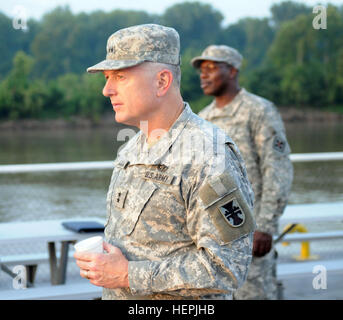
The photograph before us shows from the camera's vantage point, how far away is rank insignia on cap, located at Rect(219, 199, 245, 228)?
→ 4.69 ft

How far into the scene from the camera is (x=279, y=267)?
412 cm

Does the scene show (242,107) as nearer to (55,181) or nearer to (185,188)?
(185,188)

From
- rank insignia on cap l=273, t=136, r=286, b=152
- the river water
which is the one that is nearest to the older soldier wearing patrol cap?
rank insignia on cap l=273, t=136, r=286, b=152

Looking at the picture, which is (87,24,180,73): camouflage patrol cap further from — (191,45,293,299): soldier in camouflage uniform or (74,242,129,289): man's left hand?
(191,45,293,299): soldier in camouflage uniform

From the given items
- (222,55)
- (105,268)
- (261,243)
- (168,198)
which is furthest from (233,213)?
(222,55)

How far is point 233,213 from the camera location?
4.75 ft

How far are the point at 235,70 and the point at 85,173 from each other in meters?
2.68

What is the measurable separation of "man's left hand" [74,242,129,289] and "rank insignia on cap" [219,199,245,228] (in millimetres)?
261

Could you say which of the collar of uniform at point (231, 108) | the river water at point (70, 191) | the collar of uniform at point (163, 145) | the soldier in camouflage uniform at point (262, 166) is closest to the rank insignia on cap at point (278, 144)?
the soldier in camouflage uniform at point (262, 166)

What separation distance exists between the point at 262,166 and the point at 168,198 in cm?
178

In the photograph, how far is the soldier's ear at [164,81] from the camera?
151cm

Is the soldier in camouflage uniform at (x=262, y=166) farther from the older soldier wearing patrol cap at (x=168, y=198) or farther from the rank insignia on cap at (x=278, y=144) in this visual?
the older soldier wearing patrol cap at (x=168, y=198)

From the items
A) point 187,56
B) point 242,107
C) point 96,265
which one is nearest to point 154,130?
point 96,265

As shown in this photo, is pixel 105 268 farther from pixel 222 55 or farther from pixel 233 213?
pixel 222 55
